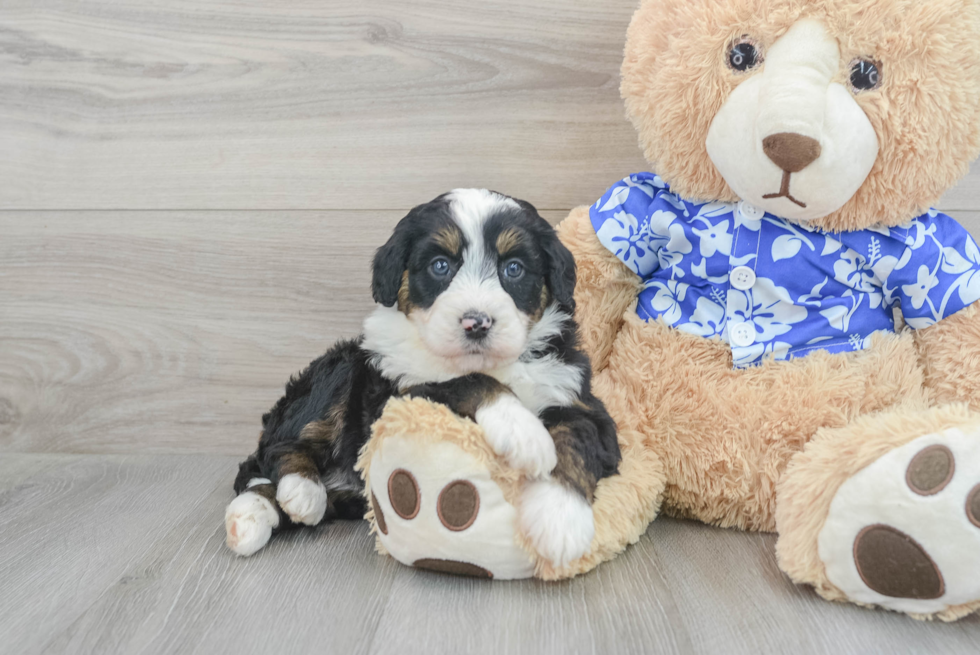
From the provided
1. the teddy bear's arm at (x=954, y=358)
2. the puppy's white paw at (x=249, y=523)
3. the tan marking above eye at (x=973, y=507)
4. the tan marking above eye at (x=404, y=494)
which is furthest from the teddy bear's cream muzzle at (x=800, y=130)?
the puppy's white paw at (x=249, y=523)

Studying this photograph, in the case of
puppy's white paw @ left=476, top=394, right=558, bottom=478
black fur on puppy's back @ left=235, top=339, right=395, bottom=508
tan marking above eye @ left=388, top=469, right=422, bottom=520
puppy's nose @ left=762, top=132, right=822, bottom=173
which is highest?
puppy's nose @ left=762, top=132, right=822, bottom=173

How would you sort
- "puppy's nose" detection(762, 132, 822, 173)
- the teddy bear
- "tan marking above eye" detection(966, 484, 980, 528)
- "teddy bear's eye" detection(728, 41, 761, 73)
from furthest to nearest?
"teddy bear's eye" detection(728, 41, 761, 73), "puppy's nose" detection(762, 132, 822, 173), the teddy bear, "tan marking above eye" detection(966, 484, 980, 528)

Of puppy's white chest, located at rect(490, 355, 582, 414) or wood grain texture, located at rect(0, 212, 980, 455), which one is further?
wood grain texture, located at rect(0, 212, 980, 455)

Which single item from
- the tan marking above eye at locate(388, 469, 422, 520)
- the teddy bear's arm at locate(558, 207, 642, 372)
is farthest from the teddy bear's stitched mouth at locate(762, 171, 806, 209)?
the tan marking above eye at locate(388, 469, 422, 520)

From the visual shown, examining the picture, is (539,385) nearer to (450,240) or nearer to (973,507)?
(450,240)

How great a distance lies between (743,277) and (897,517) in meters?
0.57

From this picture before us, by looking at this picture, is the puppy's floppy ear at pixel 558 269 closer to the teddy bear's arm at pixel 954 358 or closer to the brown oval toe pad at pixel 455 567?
the brown oval toe pad at pixel 455 567

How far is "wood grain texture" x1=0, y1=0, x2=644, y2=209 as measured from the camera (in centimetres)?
204

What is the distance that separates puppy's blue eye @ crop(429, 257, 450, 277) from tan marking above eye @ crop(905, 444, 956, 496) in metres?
0.84

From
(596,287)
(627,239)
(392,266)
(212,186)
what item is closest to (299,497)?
(392,266)

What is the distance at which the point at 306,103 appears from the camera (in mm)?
2107

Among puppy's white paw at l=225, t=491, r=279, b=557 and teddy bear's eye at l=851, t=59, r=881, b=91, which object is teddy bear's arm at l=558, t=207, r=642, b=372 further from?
puppy's white paw at l=225, t=491, r=279, b=557

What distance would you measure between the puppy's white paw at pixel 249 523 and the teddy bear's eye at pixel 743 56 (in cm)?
130

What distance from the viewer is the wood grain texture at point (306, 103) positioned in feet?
6.68
